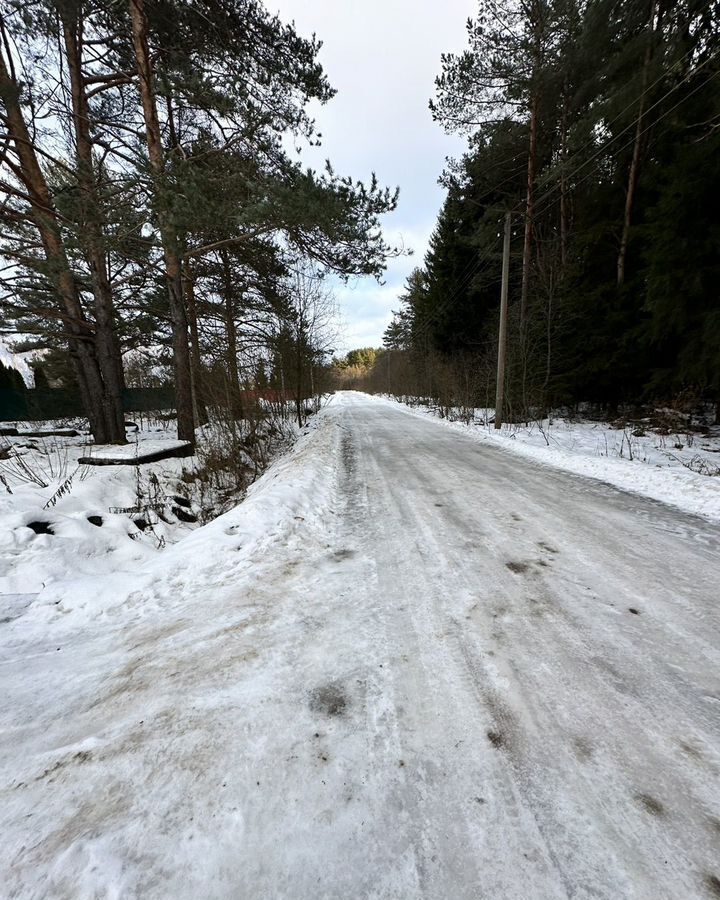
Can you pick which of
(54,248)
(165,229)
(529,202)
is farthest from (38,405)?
(529,202)

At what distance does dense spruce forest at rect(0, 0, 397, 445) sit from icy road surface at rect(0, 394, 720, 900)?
6.32m

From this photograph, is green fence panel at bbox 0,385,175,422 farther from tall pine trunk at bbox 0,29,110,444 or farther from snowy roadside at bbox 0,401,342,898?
snowy roadside at bbox 0,401,342,898

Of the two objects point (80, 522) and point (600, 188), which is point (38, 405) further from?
point (600, 188)

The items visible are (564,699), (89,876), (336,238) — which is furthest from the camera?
(336,238)

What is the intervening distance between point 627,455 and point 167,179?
10123mm

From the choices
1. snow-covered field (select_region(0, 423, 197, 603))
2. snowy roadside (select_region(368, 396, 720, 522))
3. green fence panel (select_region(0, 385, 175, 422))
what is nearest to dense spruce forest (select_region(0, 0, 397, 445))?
snow-covered field (select_region(0, 423, 197, 603))

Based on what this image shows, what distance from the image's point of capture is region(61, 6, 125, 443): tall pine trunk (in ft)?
20.8

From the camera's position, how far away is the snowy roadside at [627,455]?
4695mm

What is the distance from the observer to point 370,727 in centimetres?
159

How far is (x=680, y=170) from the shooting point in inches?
333

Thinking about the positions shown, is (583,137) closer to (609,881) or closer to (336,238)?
(336,238)

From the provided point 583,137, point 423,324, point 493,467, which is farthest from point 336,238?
point 423,324

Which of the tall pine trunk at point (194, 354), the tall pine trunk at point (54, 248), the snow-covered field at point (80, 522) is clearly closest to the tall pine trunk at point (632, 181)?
the tall pine trunk at point (194, 354)

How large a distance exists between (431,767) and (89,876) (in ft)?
3.75
